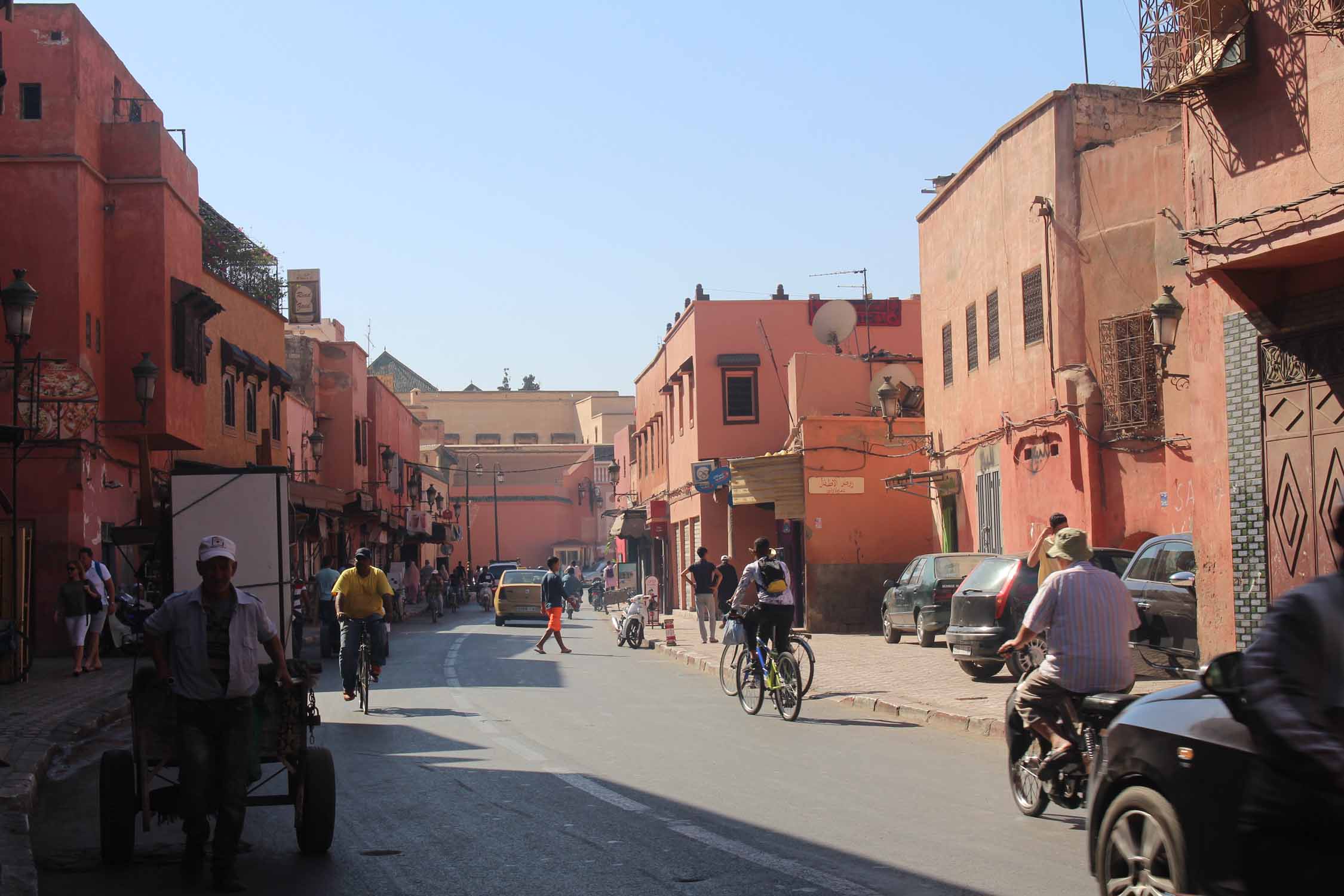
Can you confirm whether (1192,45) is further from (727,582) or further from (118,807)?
(727,582)

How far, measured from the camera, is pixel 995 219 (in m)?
24.2

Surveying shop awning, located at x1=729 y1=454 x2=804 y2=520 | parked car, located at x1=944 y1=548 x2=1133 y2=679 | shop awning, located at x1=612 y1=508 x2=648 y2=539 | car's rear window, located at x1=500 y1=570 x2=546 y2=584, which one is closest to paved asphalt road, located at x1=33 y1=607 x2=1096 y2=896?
parked car, located at x1=944 y1=548 x2=1133 y2=679

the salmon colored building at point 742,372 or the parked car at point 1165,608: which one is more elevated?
the salmon colored building at point 742,372

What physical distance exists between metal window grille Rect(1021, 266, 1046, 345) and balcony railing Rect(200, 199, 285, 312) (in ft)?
91.0

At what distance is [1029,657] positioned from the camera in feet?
53.5

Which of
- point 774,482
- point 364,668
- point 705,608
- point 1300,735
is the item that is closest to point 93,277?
point 705,608

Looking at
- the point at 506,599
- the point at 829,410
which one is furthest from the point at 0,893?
the point at 506,599

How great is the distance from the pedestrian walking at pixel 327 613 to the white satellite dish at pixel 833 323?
14.1 metres

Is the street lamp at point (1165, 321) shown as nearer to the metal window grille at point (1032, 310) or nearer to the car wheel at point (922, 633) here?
the metal window grille at point (1032, 310)

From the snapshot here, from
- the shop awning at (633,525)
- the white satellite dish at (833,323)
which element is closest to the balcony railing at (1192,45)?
the white satellite dish at (833,323)

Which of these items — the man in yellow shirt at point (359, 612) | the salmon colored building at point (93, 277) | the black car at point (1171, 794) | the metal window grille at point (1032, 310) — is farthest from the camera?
the salmon colored building at point (93, 277)

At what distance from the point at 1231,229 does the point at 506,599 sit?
3023 cm

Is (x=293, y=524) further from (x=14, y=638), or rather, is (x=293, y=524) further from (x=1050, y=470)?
(x=1050, y=470)

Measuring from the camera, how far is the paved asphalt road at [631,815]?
718cm
